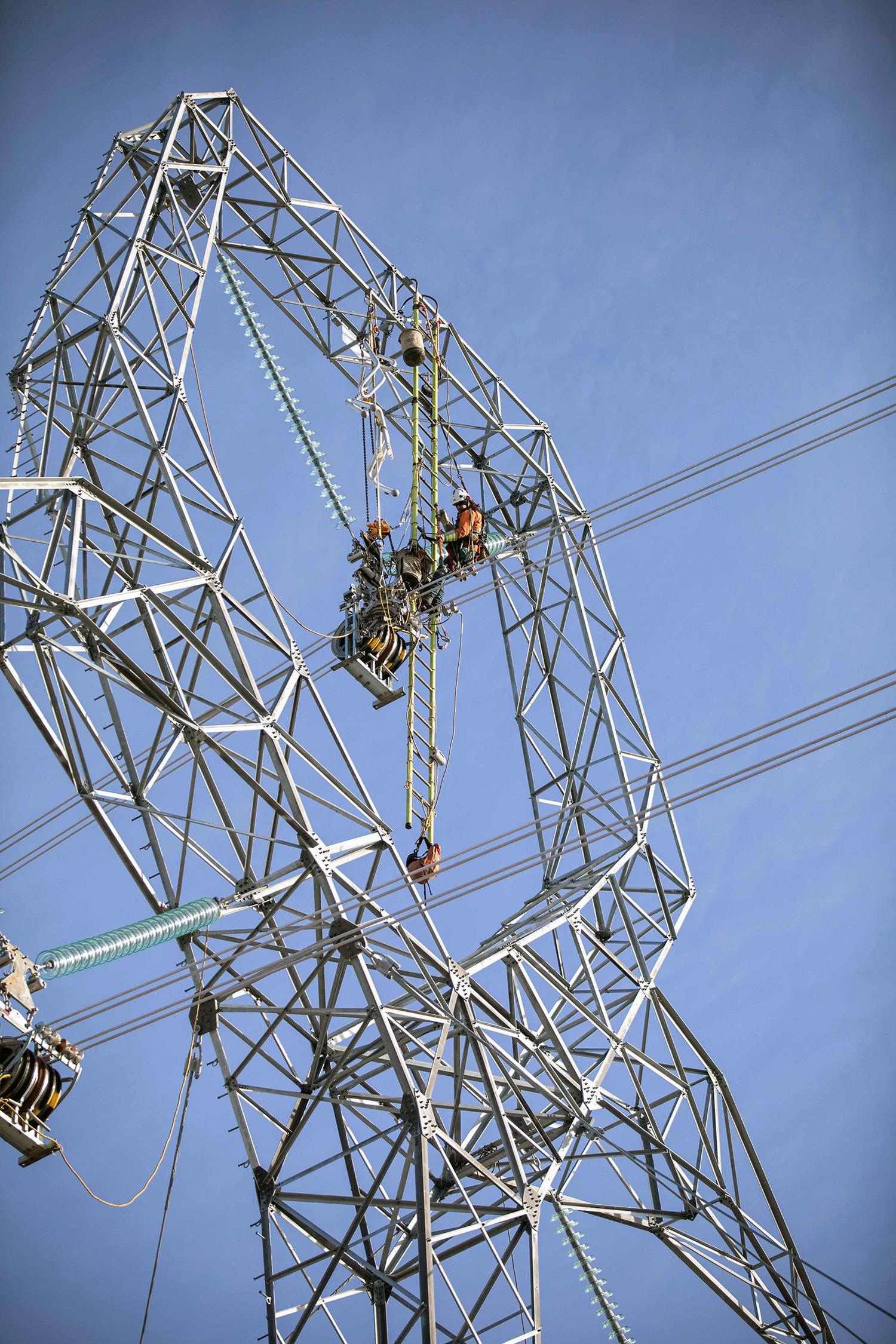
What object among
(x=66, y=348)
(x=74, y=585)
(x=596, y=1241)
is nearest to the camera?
(x=74, y=585)

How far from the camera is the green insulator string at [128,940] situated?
532 inches

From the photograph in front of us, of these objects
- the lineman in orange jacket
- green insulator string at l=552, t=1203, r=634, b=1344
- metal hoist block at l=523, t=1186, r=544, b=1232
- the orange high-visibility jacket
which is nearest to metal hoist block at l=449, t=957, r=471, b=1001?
metal hoist block at l=523, t=1186, r=544, b=1232

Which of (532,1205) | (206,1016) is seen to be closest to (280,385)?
(206,1016)

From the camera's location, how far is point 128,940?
14242 mm

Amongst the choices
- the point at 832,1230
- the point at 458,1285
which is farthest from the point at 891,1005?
the point at 458,1285

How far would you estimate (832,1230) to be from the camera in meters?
49.8

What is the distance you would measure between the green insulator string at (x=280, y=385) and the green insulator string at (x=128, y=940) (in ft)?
29.1

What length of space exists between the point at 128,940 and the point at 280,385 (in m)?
11.9

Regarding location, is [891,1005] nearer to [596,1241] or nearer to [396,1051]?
[596,1241]

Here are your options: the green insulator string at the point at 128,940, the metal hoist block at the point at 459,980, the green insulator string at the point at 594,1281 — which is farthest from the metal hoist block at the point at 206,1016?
the green insulator string at the point at 594,1281

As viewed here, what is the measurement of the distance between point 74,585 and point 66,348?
17.1ft

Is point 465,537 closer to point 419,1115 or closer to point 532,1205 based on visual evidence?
point 419,1115

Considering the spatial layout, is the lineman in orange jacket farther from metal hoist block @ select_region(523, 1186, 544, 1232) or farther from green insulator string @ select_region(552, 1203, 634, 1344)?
green insulator string @ select_region(552, 1203, 634, 1344)

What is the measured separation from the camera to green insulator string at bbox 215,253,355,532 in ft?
74.9
